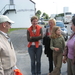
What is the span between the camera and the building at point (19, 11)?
3506 centimetres

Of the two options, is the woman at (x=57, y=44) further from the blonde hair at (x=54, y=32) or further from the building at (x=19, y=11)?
the building at (x=19, y=11)

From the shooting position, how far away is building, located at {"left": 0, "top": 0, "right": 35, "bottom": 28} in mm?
35062

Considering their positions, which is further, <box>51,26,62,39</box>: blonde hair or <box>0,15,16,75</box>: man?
<box>51,26,62,39</box>: blonde hair

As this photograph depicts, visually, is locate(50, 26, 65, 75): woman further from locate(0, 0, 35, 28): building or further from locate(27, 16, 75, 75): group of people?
locate(0, 0, 35, 28): building

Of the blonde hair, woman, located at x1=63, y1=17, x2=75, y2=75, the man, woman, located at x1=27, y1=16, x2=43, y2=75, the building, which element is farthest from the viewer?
the building

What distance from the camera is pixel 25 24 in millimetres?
35062

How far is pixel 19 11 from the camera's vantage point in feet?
117

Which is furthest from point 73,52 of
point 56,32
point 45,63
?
point 45,63

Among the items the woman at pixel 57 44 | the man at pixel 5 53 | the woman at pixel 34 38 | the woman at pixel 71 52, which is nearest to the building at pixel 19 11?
the woman at pixel 34 38

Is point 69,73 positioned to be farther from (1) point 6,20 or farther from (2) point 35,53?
(1) point 6,20

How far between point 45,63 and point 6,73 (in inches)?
158

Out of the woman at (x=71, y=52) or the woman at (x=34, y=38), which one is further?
the woman at (x=34, y=38)

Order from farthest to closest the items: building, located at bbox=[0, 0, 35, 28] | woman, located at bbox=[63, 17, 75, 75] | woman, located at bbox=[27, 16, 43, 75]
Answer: building, located at bbox=[0, 0, 35, 28] < woman, located at bbox=[27, 16, 43, 75] < woman, located at bbox=[63, 17, 75, 75]

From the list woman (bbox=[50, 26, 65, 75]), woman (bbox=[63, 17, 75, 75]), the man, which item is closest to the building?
woman (bbox=[50, 26, 65, 75])
